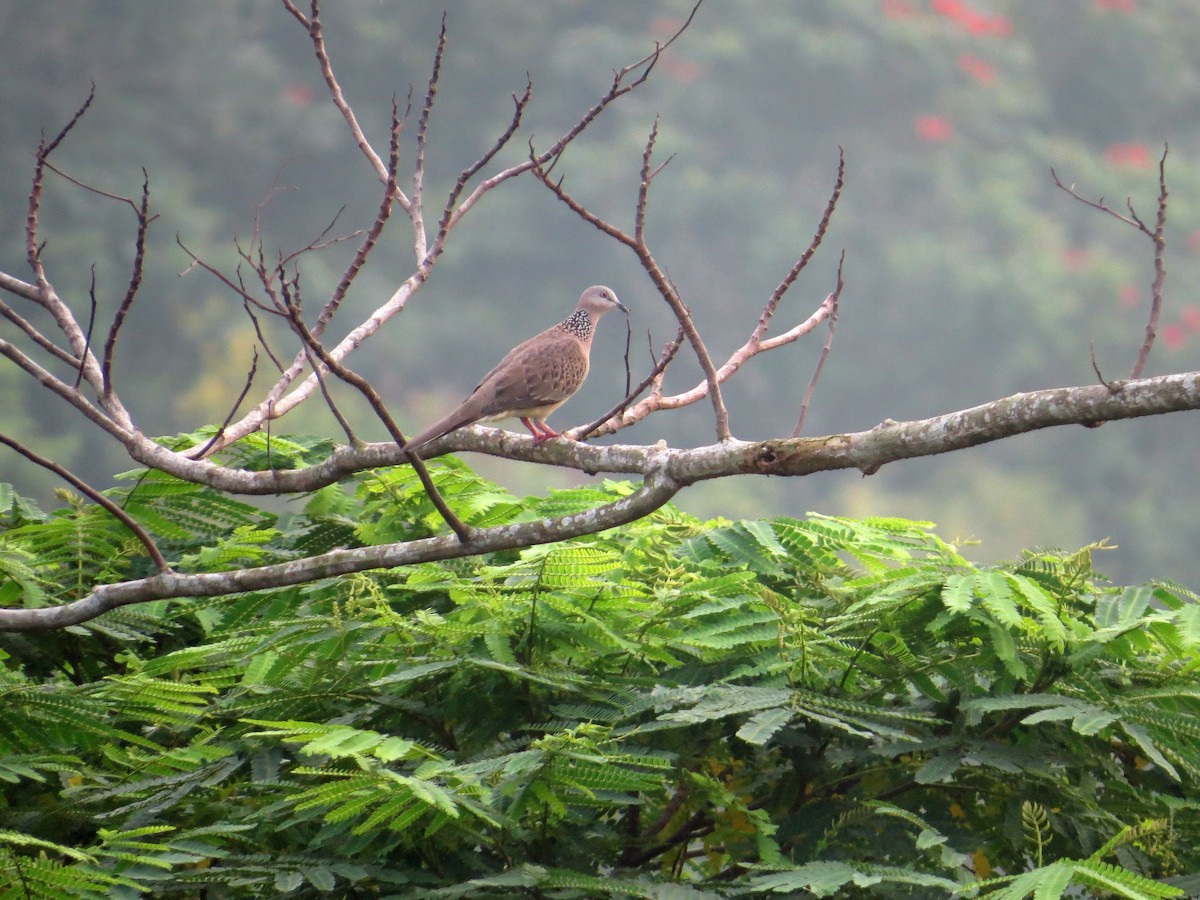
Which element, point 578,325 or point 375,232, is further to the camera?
point 578,325

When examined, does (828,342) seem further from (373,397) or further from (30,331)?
(30,331)

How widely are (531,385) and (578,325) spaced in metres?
1.22

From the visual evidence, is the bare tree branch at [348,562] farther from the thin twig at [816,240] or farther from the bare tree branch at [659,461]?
the thin twig at [816,240]

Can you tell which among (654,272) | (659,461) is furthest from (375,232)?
(659,461)

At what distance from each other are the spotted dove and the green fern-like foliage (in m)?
1.09

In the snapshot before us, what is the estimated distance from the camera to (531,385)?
17.0ft

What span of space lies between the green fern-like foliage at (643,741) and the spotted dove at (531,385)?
1088 millimetres

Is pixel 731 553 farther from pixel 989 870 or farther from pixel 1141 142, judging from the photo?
pixel 1141 142

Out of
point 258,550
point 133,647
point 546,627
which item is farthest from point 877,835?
point 133,647

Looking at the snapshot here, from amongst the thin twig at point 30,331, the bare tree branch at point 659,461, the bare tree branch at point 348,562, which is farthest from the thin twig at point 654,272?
the thin twig at point 30,331

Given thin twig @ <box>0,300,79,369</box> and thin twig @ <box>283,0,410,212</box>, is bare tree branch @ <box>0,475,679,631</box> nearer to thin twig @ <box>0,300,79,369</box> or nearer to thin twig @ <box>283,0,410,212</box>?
thin twig @ <box>0,300,79,369</box>

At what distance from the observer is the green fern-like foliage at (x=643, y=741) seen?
2.90 m

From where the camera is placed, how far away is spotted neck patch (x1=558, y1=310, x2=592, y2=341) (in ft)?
20.5

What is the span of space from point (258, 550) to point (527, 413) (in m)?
1.46
